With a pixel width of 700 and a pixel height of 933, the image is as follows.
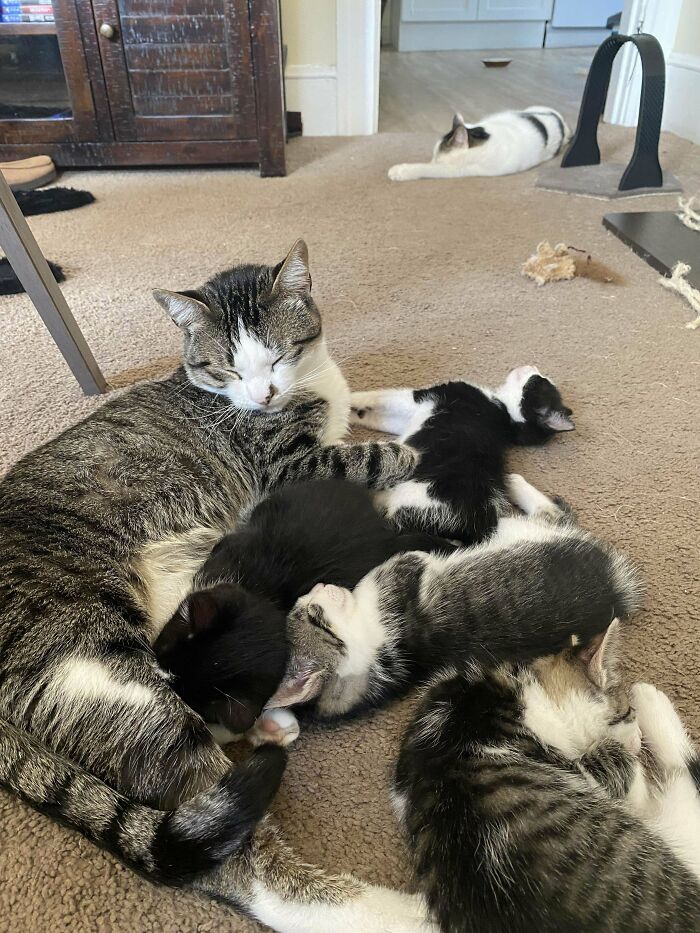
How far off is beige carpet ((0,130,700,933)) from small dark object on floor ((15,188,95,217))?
6 centimetres

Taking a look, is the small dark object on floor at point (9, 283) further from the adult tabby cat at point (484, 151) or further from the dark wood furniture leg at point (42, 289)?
the adult tabby cat at point (484, 151)

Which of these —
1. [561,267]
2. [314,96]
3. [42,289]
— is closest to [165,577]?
[42,289]

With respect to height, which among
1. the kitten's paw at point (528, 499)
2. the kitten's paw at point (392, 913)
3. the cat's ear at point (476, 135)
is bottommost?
the kitten's paw at point (392, 913)

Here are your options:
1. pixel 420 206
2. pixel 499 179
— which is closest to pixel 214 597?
pixel 420 206

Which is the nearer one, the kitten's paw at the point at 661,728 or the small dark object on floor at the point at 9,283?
the kitten's paw at the point at 661,728

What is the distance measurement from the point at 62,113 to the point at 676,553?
10.3 feet

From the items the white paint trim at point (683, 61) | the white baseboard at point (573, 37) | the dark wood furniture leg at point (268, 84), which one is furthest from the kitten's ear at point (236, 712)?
the white baseboard at point (573, 37)

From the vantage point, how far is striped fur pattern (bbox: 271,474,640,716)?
965mm

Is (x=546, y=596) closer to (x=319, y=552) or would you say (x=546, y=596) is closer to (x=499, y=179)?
(x=319, y=552)

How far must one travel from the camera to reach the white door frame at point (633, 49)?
3.43 metres

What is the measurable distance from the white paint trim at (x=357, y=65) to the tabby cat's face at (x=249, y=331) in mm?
2850

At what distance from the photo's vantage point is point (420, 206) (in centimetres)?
278

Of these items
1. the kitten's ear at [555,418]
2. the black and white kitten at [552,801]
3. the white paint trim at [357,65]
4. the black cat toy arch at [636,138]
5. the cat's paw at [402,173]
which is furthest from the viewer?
the white paint trim at [357,65]

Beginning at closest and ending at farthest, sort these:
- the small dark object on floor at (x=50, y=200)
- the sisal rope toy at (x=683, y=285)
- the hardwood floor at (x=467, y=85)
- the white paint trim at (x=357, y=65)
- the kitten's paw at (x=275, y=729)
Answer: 1. the kitten's paw at (x=275, y=729)
2. the sisal rope toy at (x=683, y=285)
3. the small dark object on floor at (x=50, y=200)
4. the white paint trim at (x=357, y=65)
5. the hardwood floor at (x=467, y=85)
